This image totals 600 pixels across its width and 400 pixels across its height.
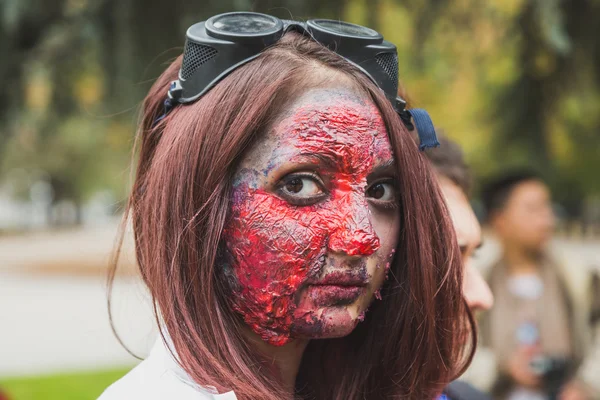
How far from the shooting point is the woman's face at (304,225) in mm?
1453

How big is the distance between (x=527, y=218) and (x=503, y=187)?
0.83 feet

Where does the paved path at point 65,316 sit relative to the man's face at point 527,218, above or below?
below

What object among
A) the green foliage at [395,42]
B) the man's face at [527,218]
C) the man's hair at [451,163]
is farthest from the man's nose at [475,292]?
the man's face at [527,218]

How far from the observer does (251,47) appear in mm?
1553

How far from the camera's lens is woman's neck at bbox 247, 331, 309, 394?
1.58 metres

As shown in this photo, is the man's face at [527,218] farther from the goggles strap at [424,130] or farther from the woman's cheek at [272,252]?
the woman's cheek at [272,252]

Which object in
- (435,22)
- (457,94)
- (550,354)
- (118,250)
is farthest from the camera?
(457,94)

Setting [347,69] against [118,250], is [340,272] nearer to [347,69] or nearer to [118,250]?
[347,69]

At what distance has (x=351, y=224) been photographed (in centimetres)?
147

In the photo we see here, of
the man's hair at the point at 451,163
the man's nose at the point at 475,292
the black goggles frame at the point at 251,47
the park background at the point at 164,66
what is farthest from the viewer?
the park background at the point at 164,66

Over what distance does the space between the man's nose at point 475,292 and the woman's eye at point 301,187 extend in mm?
874

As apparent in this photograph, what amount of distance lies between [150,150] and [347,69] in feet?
1.81

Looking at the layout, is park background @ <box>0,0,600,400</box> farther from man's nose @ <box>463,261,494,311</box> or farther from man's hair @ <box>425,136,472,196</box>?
man's nose @ <box>463,261,494,311</box>

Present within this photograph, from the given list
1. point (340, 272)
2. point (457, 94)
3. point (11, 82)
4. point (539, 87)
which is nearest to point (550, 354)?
point (539, 87)
